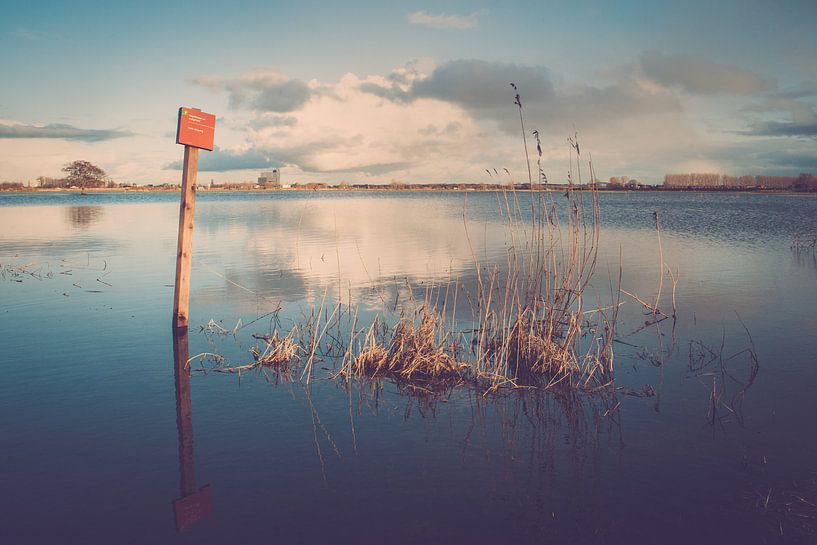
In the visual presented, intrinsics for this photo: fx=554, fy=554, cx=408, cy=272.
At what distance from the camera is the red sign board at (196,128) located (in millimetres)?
8852

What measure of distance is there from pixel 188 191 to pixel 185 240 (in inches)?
33.0

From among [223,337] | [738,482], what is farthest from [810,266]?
[223,337]

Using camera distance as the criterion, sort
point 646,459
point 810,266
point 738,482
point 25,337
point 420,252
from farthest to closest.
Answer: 1. point 420,252
2. point 810,266
3. point 25,337
4. point 646,459
5. point 738,482

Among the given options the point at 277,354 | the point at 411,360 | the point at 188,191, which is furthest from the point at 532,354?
the point at 188,191

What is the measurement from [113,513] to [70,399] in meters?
2.73

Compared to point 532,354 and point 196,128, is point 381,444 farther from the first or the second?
point 196,128

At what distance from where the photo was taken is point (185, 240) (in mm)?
9086

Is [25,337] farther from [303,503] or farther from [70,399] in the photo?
[303,503]

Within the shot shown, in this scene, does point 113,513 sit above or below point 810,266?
below

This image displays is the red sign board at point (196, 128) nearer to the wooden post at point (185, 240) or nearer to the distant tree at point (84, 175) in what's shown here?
the wooden post at point (185, 240)

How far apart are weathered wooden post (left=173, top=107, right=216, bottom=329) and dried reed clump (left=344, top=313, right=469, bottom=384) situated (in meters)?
3.47

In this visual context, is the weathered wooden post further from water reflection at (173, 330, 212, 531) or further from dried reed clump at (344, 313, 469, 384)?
dried reed clump at (344, 313, 469, 384)

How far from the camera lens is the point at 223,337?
29.2 ft

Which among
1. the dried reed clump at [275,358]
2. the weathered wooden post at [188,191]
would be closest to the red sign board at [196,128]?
the weathered wooden post at [188,191]
